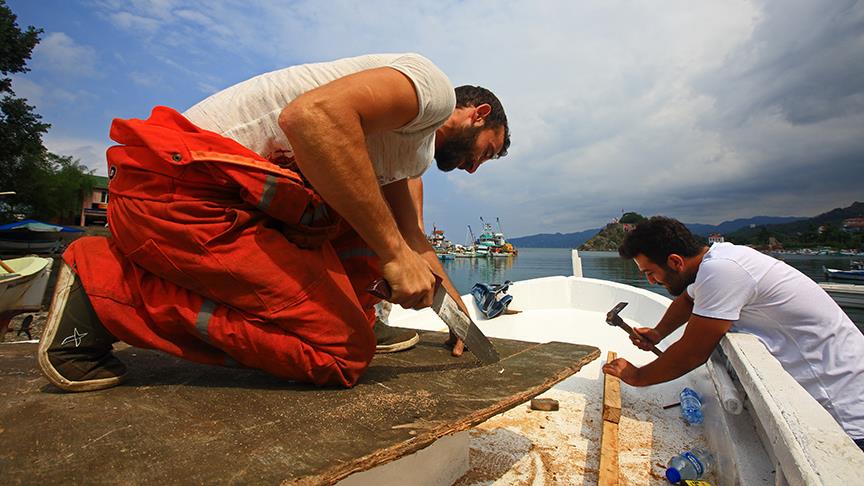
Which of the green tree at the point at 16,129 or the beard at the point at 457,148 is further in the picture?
the green tree at the point at 16,129

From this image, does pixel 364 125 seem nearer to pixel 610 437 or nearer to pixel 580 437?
pixel 610 437

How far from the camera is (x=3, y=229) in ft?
84.2

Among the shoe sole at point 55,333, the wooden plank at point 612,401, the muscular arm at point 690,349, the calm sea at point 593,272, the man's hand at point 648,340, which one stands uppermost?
the shoe sole at point 55,333

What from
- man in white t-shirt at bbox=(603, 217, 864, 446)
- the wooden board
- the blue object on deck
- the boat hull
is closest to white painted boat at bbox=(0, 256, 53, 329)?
the boat hull

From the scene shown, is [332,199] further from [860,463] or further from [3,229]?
[3,229]

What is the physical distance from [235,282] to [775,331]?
8.30 ft

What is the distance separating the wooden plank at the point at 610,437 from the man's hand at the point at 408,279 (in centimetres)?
102

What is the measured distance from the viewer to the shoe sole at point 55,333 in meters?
1.30

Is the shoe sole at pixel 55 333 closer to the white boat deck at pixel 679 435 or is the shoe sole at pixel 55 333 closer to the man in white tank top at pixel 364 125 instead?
the man in white tank top at pixel 364 125

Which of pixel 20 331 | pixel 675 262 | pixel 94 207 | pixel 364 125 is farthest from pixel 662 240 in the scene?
pixel 94 207

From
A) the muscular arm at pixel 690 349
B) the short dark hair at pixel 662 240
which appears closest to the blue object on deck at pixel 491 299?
the short dark hair at pixel 662 240

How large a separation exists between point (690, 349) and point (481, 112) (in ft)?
5.37

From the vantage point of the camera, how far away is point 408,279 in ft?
5.04

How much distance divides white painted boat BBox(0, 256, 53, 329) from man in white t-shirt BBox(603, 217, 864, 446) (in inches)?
370
